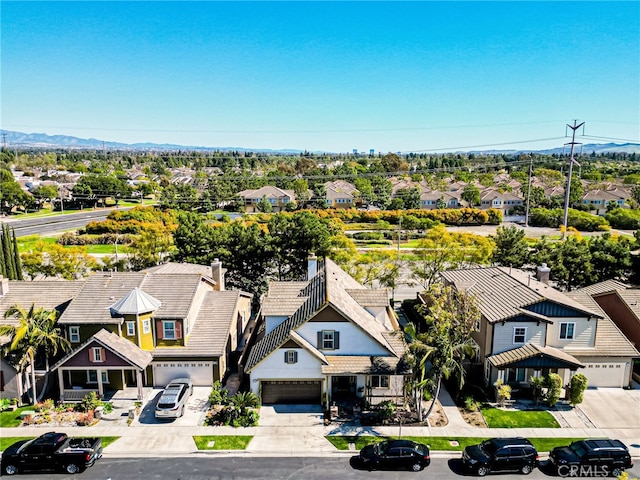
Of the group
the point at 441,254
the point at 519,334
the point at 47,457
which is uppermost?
the point at 441,254

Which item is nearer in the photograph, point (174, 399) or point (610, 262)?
point (174, 399)

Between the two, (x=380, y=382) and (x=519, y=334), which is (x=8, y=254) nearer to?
(x=380, y=382)

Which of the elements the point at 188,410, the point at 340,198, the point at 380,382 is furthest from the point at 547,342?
the point at 340,198

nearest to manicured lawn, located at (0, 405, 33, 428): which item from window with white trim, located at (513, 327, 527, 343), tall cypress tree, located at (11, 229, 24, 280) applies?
tall cypress tree, located at (11, 229, 24, 280)

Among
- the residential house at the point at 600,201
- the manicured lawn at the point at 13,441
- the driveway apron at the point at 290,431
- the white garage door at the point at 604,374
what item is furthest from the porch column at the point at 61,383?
the residential house at the point at 600,201

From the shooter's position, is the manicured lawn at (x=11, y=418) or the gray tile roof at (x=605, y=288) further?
the gray tile roof at (x=605, y=288)

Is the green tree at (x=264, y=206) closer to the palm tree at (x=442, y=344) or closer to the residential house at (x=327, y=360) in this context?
the residential house at (x=327, y=360)
